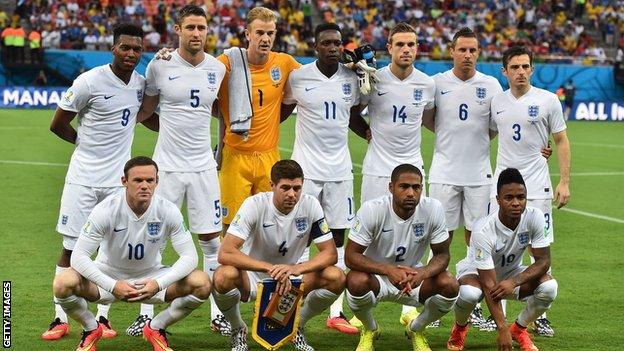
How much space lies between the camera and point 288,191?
8.37m

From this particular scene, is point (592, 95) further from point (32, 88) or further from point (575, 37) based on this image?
point (32, 88)

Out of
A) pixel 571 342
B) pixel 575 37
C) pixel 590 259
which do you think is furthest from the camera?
pixel 575 37

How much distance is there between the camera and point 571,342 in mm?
9078

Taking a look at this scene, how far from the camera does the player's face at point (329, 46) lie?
30.8 feet

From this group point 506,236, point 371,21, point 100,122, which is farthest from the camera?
point 371,21

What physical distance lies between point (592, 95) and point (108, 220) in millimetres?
30851

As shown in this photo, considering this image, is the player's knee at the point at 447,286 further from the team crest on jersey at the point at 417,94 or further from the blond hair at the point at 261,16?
the blond hair at the point at 261,16

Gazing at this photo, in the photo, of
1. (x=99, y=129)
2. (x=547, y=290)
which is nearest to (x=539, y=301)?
(x=547, y=290)

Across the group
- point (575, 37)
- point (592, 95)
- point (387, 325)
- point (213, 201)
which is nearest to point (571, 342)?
point (387, 325)

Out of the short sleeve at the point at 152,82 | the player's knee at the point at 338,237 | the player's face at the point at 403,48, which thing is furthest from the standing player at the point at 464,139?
the short sleeve at the point at 152,82

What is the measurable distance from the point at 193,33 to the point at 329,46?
114 centimetres

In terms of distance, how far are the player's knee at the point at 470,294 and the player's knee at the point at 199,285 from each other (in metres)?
1.93

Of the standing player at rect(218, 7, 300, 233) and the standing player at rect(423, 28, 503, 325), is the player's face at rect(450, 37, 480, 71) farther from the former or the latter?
the standing player at rect(218, 7, 300, 233)

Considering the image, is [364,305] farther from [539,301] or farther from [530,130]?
[530,130]
